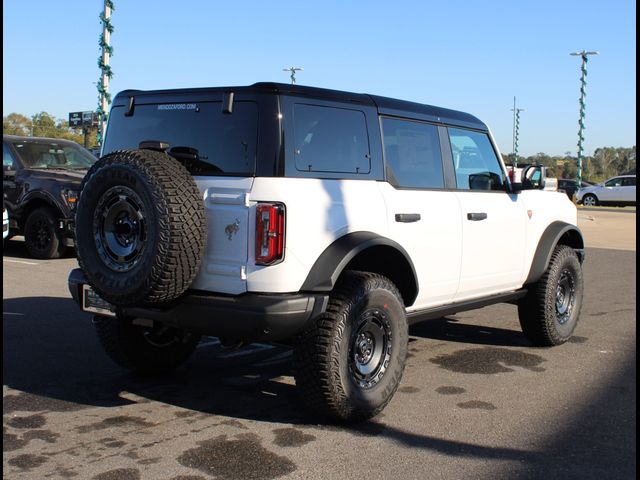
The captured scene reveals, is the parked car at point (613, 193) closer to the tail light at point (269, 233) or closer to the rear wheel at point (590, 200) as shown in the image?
the rear wheel at point (590, 200)

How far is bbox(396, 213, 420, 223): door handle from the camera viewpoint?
15.4 ft

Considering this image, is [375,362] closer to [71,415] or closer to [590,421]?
[590,421]

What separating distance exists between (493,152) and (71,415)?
3774 millimetres

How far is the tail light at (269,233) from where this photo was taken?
3.93 metres

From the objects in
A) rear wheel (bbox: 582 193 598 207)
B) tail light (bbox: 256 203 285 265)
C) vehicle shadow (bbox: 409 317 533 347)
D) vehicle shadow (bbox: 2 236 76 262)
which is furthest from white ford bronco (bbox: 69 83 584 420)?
rear wheel (bbox: 582 193 598 207)

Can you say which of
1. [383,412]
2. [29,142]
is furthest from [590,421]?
[29,142]

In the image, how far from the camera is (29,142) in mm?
12148

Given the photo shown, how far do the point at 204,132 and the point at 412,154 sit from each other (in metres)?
1.52

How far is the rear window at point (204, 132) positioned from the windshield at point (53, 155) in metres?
7.77

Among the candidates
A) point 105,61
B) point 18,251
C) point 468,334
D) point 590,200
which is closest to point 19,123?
point 590,200

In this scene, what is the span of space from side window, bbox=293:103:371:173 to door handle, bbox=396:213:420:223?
36cm

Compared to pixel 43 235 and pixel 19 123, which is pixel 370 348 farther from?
pixel 19 123

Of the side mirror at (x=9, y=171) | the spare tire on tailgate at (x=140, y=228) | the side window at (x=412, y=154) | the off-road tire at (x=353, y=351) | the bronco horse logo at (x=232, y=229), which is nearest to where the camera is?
the spare tire on tailgate at (x=140, y=228)

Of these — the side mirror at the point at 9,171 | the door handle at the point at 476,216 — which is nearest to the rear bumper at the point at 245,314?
the door handle at the point at 476,216
